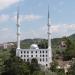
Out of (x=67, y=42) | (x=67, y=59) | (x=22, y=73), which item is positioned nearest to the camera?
(x=22, y=73)

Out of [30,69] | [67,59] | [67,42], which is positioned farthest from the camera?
[67,42]

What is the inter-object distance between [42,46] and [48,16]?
8094 mm

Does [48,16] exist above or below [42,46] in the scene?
above

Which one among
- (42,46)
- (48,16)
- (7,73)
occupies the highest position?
(48,16)

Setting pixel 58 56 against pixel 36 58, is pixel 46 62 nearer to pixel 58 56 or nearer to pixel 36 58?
pixel 36 58

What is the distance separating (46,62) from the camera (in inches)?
1709

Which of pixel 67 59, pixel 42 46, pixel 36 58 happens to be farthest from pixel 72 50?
pixel 36 58

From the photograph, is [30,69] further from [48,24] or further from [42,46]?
[42,46]

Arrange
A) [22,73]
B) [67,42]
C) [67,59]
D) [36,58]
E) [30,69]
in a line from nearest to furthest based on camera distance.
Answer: [22,73] → [30,69] → [36,58] → [67,59] → [67,42]

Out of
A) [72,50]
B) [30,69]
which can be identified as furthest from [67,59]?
[30,69]

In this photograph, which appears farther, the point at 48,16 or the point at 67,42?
the point at 67,42

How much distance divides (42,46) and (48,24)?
24.8ft

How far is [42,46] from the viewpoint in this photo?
51.1m

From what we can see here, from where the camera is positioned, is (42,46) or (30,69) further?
(42,46)
